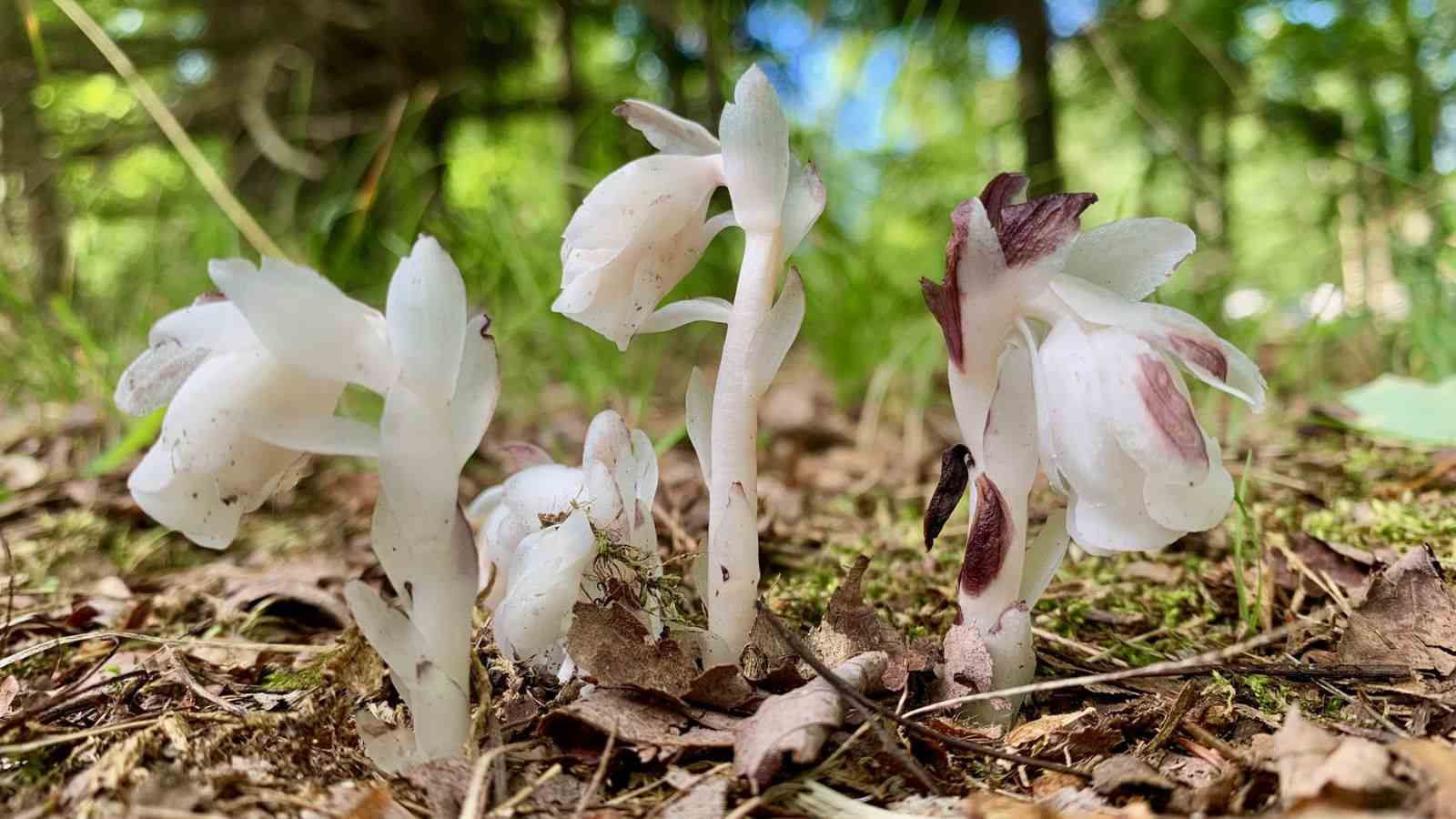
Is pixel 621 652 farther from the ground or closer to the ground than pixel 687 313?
closer to the ground

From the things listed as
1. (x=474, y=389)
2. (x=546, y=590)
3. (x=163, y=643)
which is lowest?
(x=163, y=643)

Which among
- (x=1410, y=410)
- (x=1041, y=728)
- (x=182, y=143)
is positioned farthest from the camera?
(x=182, y=143)

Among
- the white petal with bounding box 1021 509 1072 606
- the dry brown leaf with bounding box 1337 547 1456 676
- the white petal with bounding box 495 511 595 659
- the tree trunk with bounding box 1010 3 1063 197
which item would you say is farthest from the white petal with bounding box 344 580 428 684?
the tree trunk with bounding box 1010 3 1063 197

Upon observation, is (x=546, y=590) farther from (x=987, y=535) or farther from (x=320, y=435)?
(x=987, y=535)

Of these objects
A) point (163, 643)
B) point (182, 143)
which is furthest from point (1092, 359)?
point (182, 143)

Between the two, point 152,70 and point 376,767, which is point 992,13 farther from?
point 376,767

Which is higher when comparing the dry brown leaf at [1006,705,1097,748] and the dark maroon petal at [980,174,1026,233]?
the dark maroon petal at [980,174,1026,233]

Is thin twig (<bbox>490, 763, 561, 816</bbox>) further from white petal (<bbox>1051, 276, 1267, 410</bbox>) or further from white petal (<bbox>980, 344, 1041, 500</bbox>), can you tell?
white petal (<bbox>1051, 276, 1267, 410</bbox>)

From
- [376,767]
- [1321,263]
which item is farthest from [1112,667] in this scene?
[1321,263]
